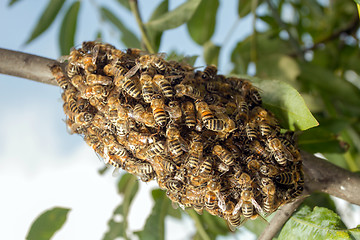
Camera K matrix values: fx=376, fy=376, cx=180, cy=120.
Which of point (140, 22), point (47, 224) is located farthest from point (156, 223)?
point (140, 22)

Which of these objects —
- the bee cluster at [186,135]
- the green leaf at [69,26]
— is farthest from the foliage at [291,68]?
the bee cluster at [186,135]

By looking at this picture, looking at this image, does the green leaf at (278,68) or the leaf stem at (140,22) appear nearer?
the leaf stem at (140,22)

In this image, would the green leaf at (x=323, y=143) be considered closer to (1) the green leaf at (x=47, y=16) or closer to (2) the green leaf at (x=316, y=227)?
(2) the green leaf at (x=316, y=227)

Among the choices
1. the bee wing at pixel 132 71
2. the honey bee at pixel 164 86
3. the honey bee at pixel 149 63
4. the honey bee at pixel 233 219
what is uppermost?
the bee wing at pixel 132 71

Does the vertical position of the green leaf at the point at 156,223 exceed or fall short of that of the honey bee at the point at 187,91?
it falls short

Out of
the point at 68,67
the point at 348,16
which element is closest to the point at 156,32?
the point at 68,67

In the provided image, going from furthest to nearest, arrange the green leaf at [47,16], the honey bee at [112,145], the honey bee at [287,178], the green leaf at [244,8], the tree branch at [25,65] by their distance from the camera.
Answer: the green leaf at [244,8], the green leaf at [47,16], the tree branch at [25,65], the honey bee at [112,145], the honey bee at [287,178]
